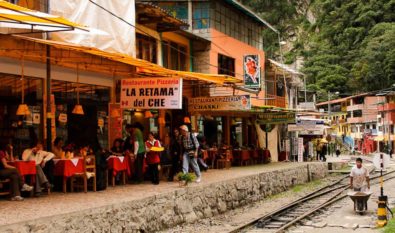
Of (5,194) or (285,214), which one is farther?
(285,214)

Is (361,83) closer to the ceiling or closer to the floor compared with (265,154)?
closer to the ceiling

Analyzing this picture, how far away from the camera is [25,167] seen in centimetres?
1116

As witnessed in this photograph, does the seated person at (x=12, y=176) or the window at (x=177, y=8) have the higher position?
the window at (x=177, y=8)

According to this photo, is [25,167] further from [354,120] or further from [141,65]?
[354,120]

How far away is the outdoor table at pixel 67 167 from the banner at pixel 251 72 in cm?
1396

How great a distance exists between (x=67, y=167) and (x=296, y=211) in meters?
8.66

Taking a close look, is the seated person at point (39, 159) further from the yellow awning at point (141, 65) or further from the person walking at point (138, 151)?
the person walking at point (138, 151)

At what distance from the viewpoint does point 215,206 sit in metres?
15.4

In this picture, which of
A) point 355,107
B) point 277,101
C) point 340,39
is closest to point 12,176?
point 277,101

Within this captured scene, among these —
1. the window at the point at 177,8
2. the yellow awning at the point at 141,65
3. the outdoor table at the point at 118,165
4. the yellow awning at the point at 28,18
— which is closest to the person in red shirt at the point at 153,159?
the outdoor table at the point at 118,165

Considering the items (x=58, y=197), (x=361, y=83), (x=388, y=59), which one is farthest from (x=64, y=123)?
(x=361, y=83)

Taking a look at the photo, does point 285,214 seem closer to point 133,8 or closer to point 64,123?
point 64,123

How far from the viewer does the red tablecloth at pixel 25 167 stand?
1101cm

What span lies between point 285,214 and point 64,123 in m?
7.56
